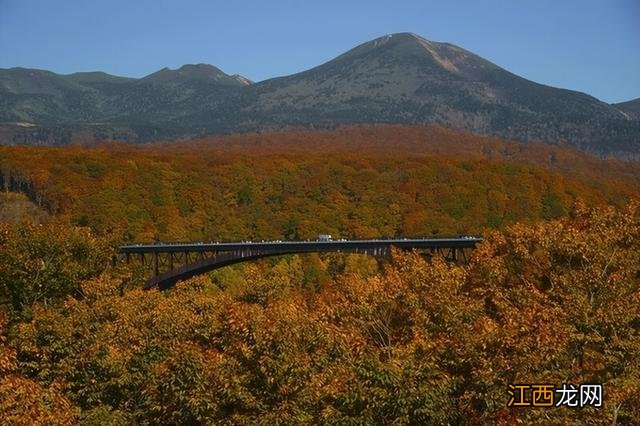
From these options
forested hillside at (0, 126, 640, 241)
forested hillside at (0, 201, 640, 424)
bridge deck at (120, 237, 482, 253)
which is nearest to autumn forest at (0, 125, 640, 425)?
forested hillside at (0, 201, 640, 424)

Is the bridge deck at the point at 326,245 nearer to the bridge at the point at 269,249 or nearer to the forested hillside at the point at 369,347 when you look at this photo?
the bridge at the point at 269,249

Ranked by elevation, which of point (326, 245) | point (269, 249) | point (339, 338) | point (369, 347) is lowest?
point (269, 249)

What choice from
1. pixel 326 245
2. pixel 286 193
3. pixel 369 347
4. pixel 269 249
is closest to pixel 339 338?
pixel 369 347

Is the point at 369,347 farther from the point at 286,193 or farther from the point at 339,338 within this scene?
the point at 286,193

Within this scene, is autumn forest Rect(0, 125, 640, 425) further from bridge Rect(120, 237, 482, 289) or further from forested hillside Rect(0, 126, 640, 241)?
forested hillside Rect(0, 126, 640, 241)

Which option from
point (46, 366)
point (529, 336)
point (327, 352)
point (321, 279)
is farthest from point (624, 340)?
point (321, 279)

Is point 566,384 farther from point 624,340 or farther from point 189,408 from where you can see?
point 189,408

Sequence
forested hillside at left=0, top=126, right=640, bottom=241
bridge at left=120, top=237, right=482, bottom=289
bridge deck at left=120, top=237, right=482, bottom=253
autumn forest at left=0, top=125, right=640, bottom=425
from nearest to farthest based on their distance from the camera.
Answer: autumn forest at left=0, top=125, right=640, bottom=425 → bridge deck at left=120, top=237, right=482, bottom=253 → bridge at left=120, top=237, right=482, bottom=289 → forested hillside at left=0, top=126, right=640, bottom=241

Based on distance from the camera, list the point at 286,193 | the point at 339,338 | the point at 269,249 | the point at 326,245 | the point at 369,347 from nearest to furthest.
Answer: the point at 369,347
the point at 339,338
the point at 326,245
the point at 269,249
the point at 286,193

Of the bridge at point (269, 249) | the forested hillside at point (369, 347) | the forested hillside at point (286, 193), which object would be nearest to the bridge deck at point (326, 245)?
the bridge at point (269, 249)

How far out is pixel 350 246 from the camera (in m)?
85.4

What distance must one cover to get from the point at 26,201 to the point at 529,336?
131 metres

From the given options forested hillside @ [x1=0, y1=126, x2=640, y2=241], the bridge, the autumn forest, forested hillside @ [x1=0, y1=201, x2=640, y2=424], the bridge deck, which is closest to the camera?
forested hillside @ [x1=0, y1=201, x2=640, y2=424]

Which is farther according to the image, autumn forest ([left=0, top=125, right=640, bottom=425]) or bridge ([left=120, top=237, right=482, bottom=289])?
bridge ([left=120, top=237, right=482, bottom=289])
